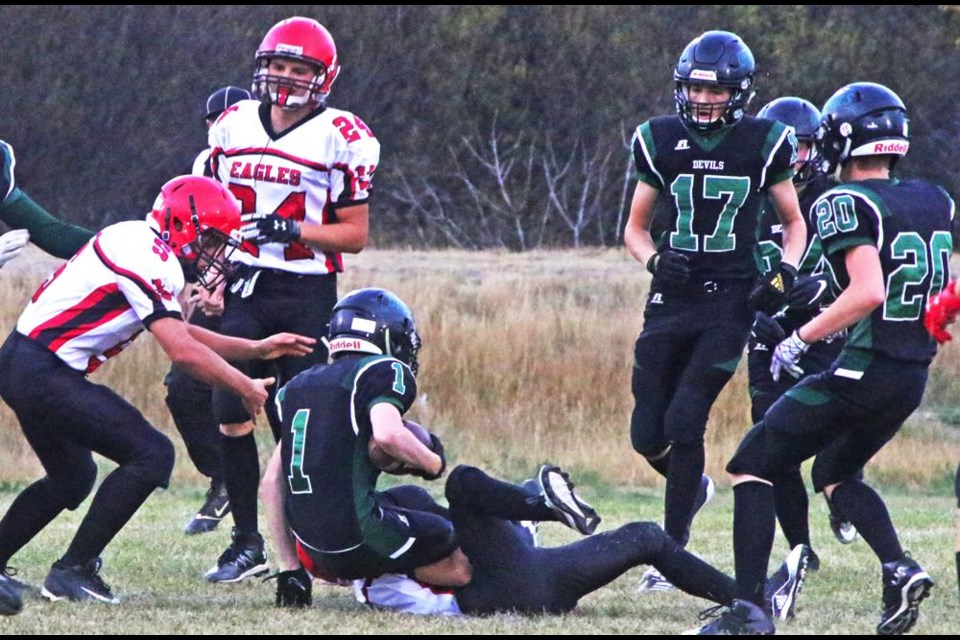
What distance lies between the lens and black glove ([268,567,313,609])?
19.5ft

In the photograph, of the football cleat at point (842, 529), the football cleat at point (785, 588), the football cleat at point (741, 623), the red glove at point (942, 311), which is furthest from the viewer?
the football cleat at point (842, 529)

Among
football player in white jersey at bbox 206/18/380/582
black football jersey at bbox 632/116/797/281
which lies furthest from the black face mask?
black football jersey at bbox 632/116/797/281

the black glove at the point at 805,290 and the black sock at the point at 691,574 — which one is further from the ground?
the black glove at the point at 805,290

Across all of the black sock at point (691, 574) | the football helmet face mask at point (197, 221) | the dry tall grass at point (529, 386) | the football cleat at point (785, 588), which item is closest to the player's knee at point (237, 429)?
the football helmet face mask at point (197, 221)

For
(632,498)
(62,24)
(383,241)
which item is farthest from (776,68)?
(632,498)

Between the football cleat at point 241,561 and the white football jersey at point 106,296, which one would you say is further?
the football cleat at point 241,561

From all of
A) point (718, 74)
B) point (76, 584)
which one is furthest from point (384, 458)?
point (718, 74)

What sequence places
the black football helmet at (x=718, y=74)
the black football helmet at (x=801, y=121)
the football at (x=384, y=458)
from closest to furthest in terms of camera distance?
the football at (x=384, y=458)
the black football helmet at (x=718, y=74)
the black football helmet at (x=801, y=121)

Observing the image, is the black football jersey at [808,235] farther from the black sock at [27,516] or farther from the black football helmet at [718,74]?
the black sock at [27,516]

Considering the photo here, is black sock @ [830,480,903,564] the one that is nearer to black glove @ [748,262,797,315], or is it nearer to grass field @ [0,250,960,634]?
grass field @ [0,250,960,634]

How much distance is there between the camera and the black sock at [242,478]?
6.89 meters

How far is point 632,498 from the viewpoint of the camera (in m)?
11.3

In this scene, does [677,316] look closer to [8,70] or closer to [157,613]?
[157,613]

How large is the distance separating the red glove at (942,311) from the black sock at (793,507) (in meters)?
1.65
